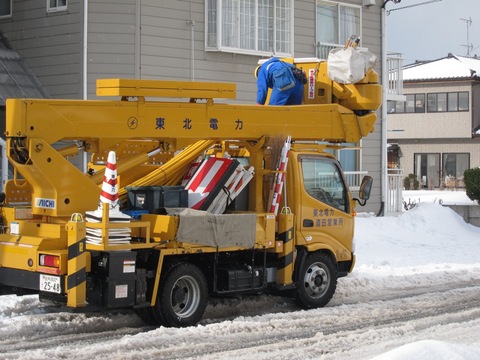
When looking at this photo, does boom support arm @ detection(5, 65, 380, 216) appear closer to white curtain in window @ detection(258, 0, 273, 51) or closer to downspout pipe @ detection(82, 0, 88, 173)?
downspout pipe @ detection(82, 0, 88, 173)

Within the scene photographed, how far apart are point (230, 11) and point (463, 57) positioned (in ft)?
113

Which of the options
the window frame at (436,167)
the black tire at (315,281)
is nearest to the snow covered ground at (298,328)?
the black tire at (315,281)

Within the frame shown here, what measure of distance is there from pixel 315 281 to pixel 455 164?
38383 millimetres

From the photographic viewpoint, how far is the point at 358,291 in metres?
14.1

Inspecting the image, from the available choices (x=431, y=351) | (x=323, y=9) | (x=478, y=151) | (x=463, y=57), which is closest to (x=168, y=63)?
(x=323, y=9)

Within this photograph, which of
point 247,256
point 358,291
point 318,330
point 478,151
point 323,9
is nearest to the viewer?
point 318,330

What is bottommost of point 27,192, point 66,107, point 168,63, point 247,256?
point 247,256

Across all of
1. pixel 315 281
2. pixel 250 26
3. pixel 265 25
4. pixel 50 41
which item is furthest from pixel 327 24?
pixel 315 281

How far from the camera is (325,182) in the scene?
1272 centimetres

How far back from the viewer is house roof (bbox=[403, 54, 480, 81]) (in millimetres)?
48281

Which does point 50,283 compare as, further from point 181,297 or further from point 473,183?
point 473,183

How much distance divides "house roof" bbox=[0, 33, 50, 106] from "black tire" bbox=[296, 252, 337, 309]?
30.7 feet

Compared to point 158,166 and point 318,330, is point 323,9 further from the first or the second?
point 318,330

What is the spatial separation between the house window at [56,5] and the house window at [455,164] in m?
32.9
